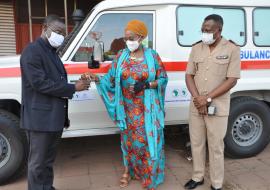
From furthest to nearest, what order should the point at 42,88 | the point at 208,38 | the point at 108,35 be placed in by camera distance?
the point at 108,35 → the point at 208,38 → the point at 42,88

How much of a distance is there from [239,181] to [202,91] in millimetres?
1325

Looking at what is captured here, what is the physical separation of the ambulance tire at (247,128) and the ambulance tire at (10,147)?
259 cm

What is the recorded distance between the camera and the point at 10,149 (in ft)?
13.0

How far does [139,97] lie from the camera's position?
367 centimetres

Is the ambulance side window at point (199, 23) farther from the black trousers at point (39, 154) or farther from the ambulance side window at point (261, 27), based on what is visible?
the black trousers at point (39, 154)

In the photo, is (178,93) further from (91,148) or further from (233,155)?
(91,148)

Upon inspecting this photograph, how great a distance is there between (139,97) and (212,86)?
2.49 feet

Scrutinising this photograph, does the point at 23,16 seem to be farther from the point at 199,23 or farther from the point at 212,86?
the point at 212,86

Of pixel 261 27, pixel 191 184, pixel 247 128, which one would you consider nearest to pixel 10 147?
pixel 191 184

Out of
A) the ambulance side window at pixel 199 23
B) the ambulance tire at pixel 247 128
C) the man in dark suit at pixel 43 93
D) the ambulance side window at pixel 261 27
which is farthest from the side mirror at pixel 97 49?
the ambulance side window at pixel 261 27

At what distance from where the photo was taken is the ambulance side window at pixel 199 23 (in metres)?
4.33

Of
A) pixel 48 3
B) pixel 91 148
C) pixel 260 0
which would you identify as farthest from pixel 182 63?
pixel 48 3

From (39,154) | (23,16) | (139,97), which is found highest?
(23,16)

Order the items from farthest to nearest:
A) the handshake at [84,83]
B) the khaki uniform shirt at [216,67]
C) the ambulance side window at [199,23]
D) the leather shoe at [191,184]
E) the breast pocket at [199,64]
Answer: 1. the ambulance side window at [199,23]
2. the leather shoe at [191,184]
3. the breast pocket at [199,64]
4. the khaki uniform shirt at [216,67]
5. the handshake at [84,83]
